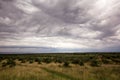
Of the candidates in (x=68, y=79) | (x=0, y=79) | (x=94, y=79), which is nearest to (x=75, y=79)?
(x=68, y=79)

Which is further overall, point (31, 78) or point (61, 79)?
point (31, 78)

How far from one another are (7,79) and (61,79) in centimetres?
737

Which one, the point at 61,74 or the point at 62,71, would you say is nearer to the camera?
→ the point at 61,74

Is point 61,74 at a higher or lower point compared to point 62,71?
lower

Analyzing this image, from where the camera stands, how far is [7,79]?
19266 millimetres

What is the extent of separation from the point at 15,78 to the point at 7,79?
1049mm

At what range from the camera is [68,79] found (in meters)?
18.8

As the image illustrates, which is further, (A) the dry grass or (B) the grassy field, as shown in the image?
(B) the grassy field

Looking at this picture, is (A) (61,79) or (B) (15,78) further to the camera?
(B) (15,78)

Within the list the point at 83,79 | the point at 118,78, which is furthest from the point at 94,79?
the point at 118,78

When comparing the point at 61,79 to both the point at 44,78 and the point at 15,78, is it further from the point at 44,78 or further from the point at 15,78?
the point at 15,78

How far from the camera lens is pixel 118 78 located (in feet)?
64.2

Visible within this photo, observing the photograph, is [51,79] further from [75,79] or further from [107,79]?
[107,79]

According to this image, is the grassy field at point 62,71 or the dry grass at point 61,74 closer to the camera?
the dry grass at point 61,74
